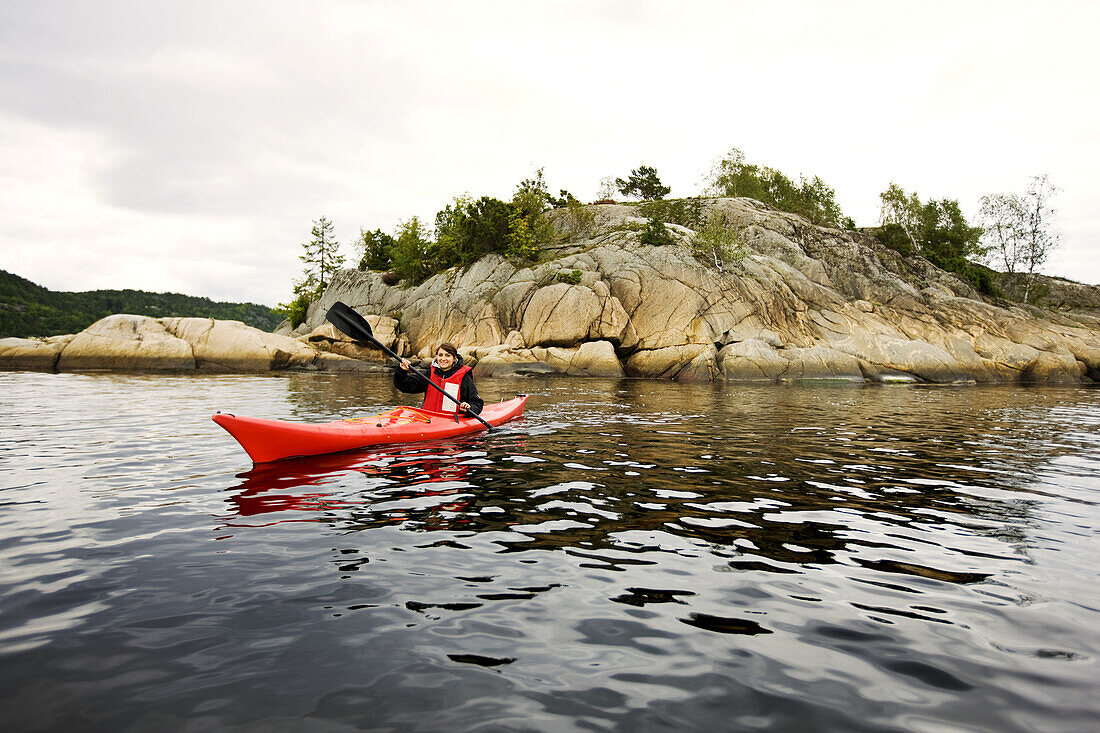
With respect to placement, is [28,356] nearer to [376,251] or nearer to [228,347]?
[228,347]

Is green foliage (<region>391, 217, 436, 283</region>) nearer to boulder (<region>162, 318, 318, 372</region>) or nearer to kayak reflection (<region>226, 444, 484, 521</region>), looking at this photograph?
boulder (<region>162, 318, 318, 372</region>)

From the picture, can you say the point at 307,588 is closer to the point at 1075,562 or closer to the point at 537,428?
the point at 1075,562

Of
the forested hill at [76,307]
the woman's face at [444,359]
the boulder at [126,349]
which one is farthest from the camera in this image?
the forested hill at [76,307]

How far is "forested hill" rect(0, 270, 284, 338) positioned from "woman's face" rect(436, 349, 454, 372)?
48.4 m

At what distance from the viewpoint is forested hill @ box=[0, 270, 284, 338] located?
46969 mm

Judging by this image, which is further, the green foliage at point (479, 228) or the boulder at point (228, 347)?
the green foliage at point (479, 228)

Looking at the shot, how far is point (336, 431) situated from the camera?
7184mm

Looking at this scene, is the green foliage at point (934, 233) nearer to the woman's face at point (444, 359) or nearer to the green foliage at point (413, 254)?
the green foliage at point (413, 254)

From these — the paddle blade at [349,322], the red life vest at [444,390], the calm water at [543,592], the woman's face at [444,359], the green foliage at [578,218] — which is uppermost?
the green foliage at [578,218]

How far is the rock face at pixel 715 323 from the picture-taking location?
2686 cm

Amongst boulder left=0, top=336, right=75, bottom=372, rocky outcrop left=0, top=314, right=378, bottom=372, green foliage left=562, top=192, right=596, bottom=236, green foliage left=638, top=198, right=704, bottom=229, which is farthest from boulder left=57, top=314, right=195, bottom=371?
green foliage left=638, top=198, right=704, bottom=229

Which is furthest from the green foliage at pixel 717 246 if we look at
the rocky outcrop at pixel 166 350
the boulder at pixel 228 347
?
the boulder at pixel 228 347

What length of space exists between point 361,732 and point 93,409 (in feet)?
40.0

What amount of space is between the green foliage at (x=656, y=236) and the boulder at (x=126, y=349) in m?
24.5
